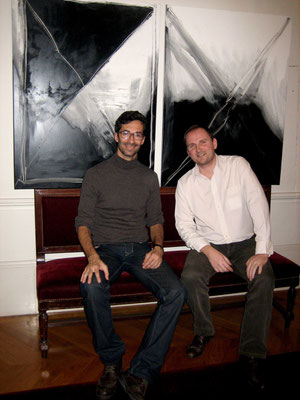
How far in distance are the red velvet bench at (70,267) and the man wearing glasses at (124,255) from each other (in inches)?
8.9

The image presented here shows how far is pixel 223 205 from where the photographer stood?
100 inches

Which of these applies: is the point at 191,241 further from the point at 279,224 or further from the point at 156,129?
the point at 279,224

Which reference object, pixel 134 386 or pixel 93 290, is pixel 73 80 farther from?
pixel 134 386

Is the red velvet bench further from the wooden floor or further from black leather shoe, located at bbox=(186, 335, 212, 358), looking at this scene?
black leather shoe, located at bbox=(186, 335, 212, 358)

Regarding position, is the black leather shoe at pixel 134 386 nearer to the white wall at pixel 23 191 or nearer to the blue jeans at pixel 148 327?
the blue jeans at pixel 148 327

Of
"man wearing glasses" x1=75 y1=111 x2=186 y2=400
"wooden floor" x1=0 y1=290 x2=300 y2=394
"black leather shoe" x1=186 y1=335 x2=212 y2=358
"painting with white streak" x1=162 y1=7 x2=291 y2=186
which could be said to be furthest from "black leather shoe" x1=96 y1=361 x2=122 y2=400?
"painting with white streak" x1=162 y1=7 x2=291 y2=186

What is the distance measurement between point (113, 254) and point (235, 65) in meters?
2.12

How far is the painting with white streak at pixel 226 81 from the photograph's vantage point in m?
2.93

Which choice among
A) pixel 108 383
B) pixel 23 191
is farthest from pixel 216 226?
pixel 23 191

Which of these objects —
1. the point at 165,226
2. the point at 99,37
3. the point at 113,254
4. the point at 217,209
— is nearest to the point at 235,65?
the point at 99,37

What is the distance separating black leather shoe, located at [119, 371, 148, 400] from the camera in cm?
186

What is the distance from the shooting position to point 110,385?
6.28 ft

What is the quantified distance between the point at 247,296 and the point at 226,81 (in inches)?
78.0

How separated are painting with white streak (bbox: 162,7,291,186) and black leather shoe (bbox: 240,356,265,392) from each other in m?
1.64
